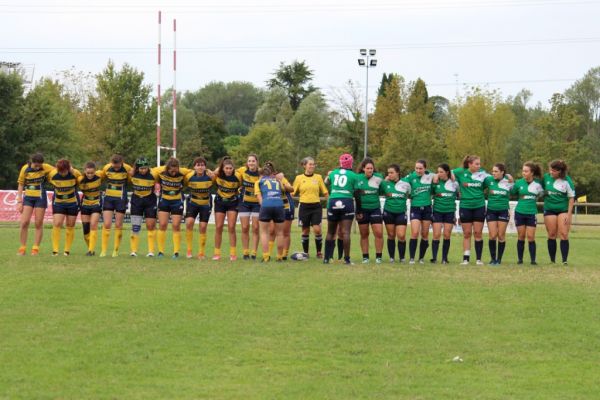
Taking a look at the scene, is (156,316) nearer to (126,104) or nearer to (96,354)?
(96,354)

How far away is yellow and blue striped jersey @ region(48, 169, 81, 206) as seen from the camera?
1848 centimetres

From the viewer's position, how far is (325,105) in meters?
93.5

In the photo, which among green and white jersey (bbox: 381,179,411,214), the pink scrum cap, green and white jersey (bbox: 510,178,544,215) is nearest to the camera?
the pink scrum cap

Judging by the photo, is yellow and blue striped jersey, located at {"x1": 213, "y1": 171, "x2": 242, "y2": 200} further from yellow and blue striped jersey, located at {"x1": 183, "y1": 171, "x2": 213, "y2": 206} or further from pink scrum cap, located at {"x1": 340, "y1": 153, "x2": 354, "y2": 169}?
pink scrum cap, located at {"x1": 340, "y1": 153, "x2": 354, "y2": 169}

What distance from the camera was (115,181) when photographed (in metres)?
18.4

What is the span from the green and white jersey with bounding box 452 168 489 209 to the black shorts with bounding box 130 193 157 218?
21.9 feet

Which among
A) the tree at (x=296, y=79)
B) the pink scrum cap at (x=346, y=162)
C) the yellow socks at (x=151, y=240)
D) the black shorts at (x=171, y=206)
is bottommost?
the yellow socks at (x=151, y=240)

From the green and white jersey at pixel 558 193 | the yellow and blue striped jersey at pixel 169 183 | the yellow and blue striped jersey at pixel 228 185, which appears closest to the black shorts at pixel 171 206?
the yellow and blue striped jersey at pixel 169 183

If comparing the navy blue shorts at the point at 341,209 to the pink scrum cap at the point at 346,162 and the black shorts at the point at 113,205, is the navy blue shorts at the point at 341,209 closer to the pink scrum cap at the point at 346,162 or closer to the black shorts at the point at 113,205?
the pink scrum cap at the point at 346,162

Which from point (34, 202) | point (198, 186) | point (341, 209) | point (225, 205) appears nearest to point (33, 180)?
point (34, 202)

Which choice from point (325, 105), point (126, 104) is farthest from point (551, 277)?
point (325, 105)

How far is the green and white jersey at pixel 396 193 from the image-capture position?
18.2 metres

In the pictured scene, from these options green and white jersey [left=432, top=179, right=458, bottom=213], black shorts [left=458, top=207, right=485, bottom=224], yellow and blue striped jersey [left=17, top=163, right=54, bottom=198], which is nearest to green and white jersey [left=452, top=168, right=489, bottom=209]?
black shorts [left=458, top=207, right=485, bottom=224]

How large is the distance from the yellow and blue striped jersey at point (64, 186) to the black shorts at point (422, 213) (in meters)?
7.42
